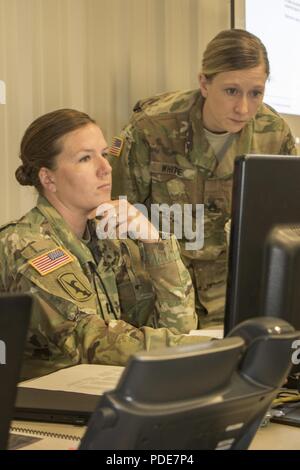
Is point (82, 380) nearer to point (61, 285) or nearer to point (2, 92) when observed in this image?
point (61, 285)

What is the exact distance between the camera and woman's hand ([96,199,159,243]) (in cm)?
221

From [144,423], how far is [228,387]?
0.12 m

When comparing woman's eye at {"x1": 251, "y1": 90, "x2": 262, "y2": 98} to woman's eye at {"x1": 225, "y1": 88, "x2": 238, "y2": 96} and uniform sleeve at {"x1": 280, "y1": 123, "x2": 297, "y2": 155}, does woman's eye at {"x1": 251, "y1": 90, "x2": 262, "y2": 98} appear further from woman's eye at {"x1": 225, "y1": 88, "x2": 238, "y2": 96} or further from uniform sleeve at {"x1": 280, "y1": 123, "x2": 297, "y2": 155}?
uniform sleeve at {"x1": 280, "y1": 123, "x2": 297, "y2": 155}

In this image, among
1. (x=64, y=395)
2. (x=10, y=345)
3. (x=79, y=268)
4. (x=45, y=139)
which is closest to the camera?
(x=10, y=345)

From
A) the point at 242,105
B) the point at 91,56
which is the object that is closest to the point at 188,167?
the point at 242,105

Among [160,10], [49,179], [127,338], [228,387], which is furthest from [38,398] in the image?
[160,10]

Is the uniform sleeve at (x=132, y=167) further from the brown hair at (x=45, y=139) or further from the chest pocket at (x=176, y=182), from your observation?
the brown hair at (x=45, y=139)

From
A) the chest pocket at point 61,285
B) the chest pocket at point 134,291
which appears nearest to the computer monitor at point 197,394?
the chest pocket at point 61,285

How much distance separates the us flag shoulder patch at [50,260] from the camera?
6.03 feet

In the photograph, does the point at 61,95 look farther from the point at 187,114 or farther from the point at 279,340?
the point at 279,340

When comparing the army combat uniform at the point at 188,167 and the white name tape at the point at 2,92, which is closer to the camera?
the white name tape at the point at 2,92

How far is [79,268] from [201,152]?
115cm

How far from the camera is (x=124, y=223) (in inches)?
89.4

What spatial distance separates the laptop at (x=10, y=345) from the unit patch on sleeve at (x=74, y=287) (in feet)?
3.23
